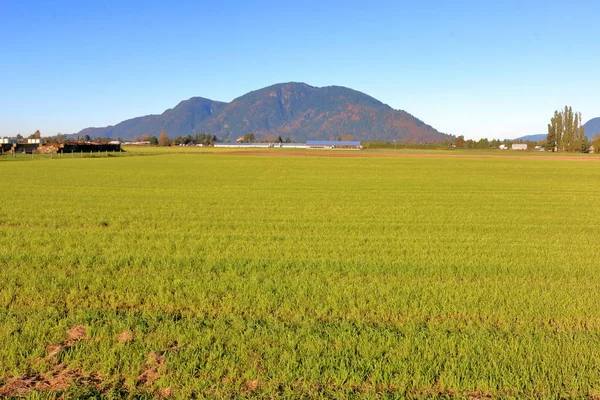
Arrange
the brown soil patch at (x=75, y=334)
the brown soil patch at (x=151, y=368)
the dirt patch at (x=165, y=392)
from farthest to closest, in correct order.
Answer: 1. the brown soil patch at (x=75, y=334)
2. the brown soil patch at (x=151, y=368)
3. the dirt patch at (x=165, y=392)

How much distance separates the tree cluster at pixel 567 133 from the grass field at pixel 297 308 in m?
158

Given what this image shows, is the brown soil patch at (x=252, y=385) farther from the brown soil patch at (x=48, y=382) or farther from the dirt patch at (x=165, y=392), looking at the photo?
the brown soil patch at (x=48, y=382)

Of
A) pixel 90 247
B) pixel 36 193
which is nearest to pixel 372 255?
pixel 90 247

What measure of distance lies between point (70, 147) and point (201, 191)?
88191 millimetres

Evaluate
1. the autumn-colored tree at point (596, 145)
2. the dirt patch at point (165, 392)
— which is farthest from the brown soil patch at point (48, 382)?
the autumn-colored tree at point (596, 145)

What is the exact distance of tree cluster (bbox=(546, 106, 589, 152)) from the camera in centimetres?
15462

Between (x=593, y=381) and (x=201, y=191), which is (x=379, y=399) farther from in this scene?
(x=201, y=191)

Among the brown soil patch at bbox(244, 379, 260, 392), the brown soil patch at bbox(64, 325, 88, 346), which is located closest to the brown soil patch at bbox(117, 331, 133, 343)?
the brown soil patch at bbox(64, 325, 88, 346)

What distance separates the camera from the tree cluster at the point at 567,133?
155 metres

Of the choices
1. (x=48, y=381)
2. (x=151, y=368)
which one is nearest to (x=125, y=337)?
(x=151, y=368)

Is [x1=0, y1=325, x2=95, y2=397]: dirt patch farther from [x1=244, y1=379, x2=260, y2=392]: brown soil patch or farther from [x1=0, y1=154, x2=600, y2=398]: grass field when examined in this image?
[x1=244, y1=379, x2=260, y2=392]: brown soil patch

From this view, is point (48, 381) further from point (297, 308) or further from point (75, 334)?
point (297, 308)

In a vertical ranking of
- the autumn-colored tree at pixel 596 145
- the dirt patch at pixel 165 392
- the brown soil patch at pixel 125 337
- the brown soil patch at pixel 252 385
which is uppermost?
the autumn-colored tree at pixel 596 145

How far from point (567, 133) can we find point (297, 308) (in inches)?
6875
